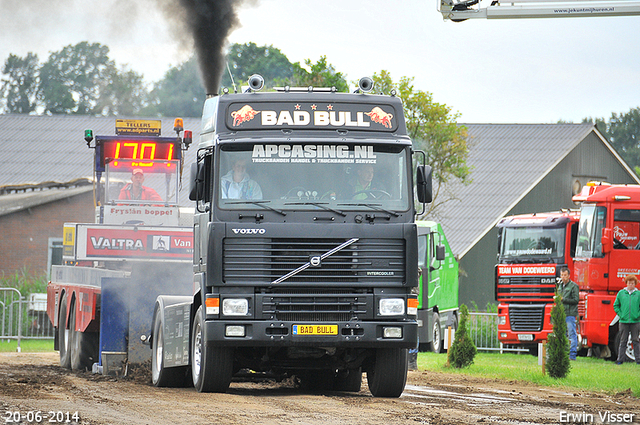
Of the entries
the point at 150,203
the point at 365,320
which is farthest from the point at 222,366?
the point at 150,203

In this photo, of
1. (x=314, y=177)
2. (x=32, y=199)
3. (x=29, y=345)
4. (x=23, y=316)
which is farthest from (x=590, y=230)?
(x=32, y=199)

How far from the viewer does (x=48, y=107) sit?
77.3 m

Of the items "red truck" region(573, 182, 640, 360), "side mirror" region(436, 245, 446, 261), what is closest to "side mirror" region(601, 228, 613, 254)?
"red truck" region(573, 182, 640, 360)

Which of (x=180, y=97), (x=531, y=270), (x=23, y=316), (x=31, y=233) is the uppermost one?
(x=180, y=97)

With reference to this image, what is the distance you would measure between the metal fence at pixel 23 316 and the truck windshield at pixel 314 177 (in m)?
16.2

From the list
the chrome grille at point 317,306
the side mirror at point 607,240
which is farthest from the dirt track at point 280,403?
the side mirror at point 607,240

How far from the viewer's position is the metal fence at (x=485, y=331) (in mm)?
27953

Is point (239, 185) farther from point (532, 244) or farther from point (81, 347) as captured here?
point (532, 244)

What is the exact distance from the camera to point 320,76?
3178 cm

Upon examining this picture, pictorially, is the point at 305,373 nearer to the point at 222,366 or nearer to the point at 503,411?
the point at 222,366

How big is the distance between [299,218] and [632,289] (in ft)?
39.0

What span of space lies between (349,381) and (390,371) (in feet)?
5.87

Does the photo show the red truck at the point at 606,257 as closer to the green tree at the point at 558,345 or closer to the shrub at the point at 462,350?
the shrub at the point at 462,350

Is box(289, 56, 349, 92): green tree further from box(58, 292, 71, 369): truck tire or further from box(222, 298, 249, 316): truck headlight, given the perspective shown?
box(222, 298, 249, 316): truck headlight
